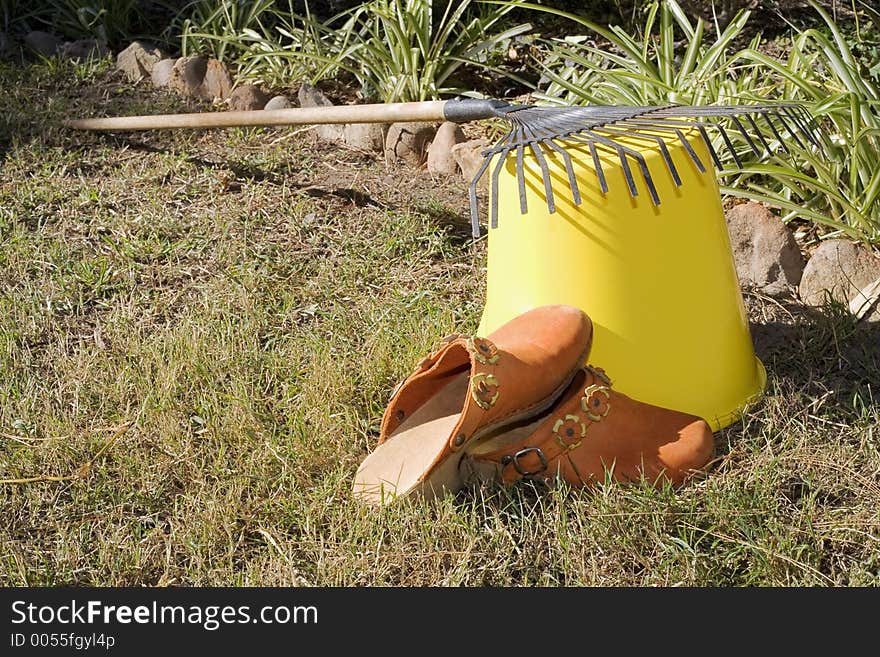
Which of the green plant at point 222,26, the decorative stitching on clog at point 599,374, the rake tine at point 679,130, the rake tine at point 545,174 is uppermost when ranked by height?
the rake tine at point 679,130

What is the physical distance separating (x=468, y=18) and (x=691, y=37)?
3.55 feet

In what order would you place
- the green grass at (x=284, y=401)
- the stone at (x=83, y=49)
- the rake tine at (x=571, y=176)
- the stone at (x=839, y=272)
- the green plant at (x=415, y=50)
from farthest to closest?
1. the stone at (x=83, y=49)
2. the green plant at (x=415, y=50)
3. the stone at (x=839, y=272)
4. the rake tine at (x=571, y=176)
5. the green grass at (x=284, y=401)

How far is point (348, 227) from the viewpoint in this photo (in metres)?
3.37

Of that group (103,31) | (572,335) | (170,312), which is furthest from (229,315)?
(103,31)

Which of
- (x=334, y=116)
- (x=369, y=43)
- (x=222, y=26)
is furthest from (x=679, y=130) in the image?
(x=222, y=26)

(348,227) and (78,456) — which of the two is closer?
(78,456)

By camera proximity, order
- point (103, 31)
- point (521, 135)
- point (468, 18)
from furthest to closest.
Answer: point (103, 31) < point (468, 18) < point (521, 135)

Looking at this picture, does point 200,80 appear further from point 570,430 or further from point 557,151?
point 570,430

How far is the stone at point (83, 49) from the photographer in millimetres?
4574

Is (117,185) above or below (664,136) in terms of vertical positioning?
below

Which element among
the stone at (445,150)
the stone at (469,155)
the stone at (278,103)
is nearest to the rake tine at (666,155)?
the stone at (469,155)

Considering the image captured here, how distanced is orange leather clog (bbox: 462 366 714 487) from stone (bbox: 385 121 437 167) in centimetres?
167

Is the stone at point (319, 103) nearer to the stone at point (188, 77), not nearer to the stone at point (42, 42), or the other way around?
the stone at point (188, 77)

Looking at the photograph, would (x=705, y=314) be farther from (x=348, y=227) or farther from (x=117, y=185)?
(x=117, y=185)
